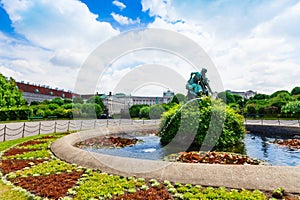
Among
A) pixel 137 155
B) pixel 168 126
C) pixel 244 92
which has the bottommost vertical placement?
pixel 137 155

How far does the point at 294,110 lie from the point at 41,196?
3879cm

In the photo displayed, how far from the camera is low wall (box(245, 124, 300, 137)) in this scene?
47.3 ft


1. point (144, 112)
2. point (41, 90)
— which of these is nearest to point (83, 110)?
point (144, 112)

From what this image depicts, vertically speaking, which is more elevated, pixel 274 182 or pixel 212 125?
pixel 212 125

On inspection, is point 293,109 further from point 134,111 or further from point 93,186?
point 93,186

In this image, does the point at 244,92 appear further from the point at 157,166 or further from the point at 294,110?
the point at 157,166

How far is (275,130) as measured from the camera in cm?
1555

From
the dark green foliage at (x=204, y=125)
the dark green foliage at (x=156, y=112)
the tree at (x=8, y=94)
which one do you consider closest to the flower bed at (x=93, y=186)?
the dark green foliage at (x=204, y=125)

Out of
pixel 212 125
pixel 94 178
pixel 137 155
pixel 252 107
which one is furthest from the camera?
pixel 252 107

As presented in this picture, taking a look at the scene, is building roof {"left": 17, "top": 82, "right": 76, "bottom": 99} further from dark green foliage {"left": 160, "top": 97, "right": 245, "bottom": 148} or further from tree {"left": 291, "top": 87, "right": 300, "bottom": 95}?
tree {"left": 291, "top": 87, "right": 300, "bottom": 95}

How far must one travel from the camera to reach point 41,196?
433cm

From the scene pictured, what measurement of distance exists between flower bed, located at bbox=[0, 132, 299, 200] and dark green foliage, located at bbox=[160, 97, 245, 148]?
4743 mm

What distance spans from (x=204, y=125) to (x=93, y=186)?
19.2 ft

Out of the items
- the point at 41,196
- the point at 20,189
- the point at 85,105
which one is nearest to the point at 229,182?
the point at 41,196
